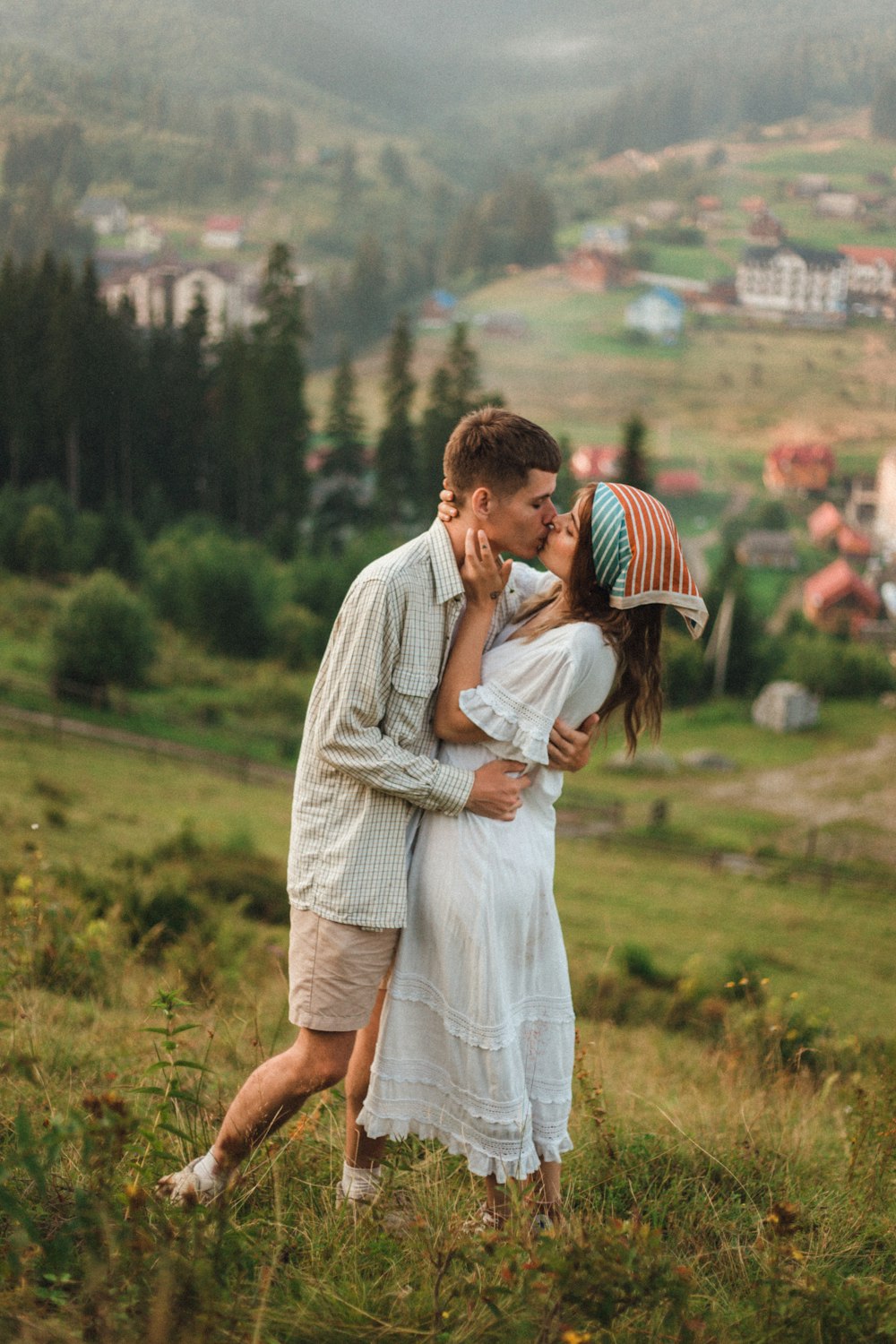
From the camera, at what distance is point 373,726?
85.4 inches

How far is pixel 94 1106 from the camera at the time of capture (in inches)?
71.0

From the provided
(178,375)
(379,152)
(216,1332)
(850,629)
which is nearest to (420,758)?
(216,1332)

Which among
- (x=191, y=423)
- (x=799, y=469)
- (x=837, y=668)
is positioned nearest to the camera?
(x=191, y=423)

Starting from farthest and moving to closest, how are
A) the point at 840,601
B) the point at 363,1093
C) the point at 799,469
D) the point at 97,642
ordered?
the point at 799,469 → the point at 840,601 → the point at 97,642 → the point at 363,1093

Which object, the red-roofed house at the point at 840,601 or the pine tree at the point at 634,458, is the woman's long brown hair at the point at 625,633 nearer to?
the pine tree at the point at 634,458

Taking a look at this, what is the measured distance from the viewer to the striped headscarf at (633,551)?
212 cm

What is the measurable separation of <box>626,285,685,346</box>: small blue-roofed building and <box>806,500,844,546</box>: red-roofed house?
1238 cm

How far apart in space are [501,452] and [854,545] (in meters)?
56.7

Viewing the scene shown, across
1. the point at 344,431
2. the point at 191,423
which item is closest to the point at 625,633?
the point at 191,423

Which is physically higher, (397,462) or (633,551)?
(633,551)

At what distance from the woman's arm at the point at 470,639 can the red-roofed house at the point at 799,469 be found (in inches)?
2323

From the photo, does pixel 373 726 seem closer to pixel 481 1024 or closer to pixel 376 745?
pixel 376 745

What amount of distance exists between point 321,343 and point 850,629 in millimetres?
26679

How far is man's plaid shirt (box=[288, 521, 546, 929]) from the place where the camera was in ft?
7.00
